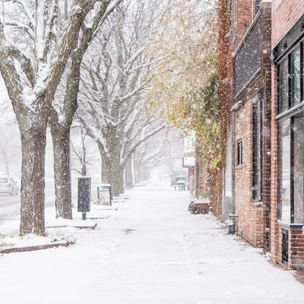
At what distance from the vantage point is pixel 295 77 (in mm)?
9312

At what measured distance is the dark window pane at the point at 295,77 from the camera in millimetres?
9086

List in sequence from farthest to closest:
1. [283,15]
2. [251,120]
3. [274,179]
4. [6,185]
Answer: [6,185] → [251,120] → [274,179] → [283,15]

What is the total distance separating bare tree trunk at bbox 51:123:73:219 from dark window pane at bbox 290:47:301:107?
1011cm

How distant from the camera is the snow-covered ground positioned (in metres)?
7.49

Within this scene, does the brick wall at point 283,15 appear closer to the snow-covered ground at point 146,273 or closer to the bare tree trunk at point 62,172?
the snow-covered ground at point 146,273

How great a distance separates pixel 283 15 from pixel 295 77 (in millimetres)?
1196

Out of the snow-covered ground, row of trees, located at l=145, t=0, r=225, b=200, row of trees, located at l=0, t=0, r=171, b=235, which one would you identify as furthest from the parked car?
the snow-covered ground

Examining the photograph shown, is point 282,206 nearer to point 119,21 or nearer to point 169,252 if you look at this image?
point 169,252

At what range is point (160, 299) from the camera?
7359 mm

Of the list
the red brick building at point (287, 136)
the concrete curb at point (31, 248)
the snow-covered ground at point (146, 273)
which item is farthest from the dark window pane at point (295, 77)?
the concrete curb at point (31, 248)

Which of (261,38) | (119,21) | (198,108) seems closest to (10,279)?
(261,38)

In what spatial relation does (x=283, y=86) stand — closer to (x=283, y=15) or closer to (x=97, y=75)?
(x=283, y=15)

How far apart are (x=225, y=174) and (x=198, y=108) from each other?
282cm

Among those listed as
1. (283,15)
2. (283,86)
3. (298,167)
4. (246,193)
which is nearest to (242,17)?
(246,193)
